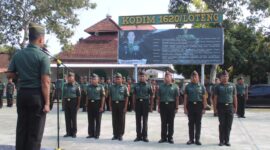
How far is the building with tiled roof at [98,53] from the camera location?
3847 cm

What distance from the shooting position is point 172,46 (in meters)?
21.3

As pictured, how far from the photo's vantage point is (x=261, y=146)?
10.2 meters

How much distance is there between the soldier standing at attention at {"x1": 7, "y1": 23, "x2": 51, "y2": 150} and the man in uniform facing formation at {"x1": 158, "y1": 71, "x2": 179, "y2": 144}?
5.35m

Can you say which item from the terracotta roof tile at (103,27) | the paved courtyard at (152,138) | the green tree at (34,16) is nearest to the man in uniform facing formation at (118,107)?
the paved courtyard at (152,138)

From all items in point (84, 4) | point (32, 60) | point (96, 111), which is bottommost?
point (96, 111)

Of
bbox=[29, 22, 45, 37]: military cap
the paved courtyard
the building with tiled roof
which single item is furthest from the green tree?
bbox=[29, 22, 45, 37]: military cap

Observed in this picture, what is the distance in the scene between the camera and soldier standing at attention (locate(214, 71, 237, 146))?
1035cm

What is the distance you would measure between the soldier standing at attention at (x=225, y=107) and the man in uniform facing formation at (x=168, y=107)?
1.04 meters

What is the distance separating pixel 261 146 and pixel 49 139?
5201 mm

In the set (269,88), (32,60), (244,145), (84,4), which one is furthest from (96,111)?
(84,4)

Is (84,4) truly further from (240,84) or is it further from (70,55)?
(240,84)

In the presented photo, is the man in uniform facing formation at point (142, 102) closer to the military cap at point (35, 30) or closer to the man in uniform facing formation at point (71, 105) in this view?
the man in uniform facing formation at point (71, 105)

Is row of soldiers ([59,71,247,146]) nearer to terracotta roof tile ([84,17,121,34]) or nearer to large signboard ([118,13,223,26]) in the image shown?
large signboard ([118,13,223,26])

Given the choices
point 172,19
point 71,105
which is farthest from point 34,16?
point 71,105
